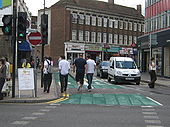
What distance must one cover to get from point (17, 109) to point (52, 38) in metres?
48.3

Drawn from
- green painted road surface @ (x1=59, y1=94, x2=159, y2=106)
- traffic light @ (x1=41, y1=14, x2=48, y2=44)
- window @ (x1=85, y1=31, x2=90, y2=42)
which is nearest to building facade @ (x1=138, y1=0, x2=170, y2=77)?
traffic light @ (x1=41, y1=14, x2=48, y2=44)

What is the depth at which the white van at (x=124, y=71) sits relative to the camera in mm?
20000

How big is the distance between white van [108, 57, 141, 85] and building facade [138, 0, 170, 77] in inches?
190

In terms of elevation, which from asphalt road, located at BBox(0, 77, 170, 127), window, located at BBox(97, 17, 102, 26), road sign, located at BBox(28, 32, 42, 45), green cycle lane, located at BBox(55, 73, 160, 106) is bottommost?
asphalt road, located at BBox(0, 77, 170, 127)

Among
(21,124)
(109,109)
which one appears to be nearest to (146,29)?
(109,109)

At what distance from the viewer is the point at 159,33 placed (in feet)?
99.8

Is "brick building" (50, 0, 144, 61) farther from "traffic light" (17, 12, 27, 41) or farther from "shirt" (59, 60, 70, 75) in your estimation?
"traffic light" (17, 12, 27, 41)

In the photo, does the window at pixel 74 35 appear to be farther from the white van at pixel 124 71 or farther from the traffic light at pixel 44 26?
the traffic light at pixel 44 26

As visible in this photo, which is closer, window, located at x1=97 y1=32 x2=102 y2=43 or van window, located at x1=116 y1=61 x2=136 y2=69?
van window, located at x1=116 y1=61 x2=136 y2=69

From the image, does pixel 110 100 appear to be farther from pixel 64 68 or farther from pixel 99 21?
pixel 99 21

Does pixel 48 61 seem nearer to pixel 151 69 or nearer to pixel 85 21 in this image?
pixel 151 69

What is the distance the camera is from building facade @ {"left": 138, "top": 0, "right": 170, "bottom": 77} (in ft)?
93.9

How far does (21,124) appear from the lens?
7.57 m

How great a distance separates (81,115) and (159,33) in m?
23.2
